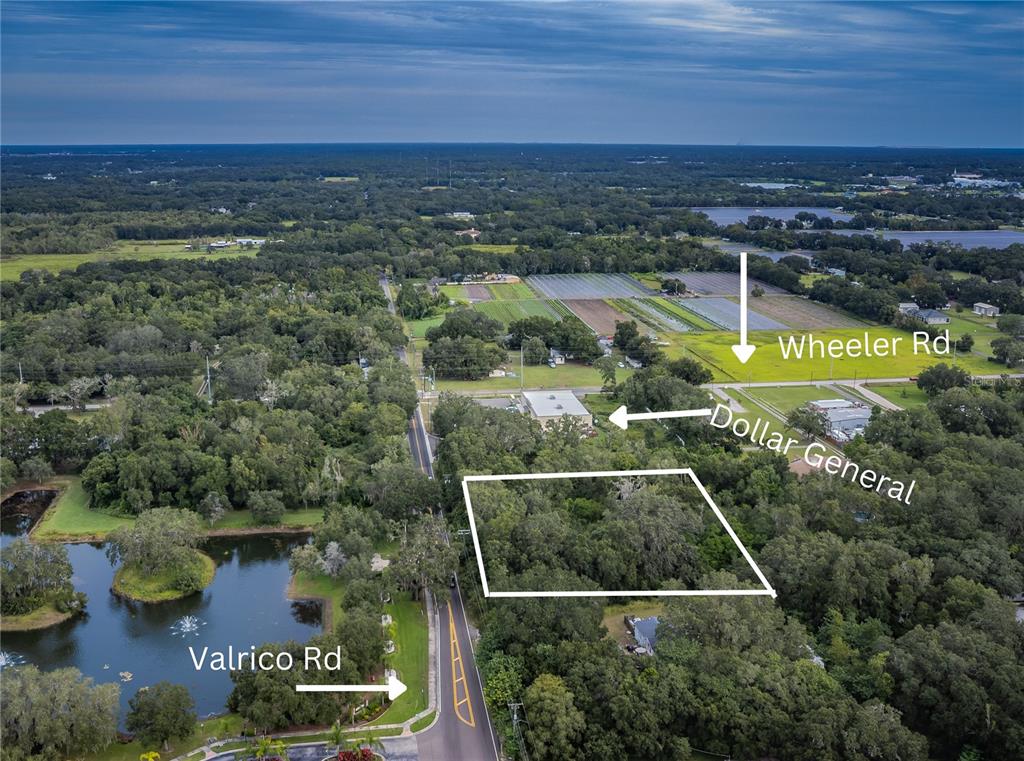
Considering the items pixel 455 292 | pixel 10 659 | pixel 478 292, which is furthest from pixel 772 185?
pixel 10 659

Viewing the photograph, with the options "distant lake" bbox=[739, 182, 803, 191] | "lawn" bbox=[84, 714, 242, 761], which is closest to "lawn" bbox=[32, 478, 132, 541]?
"lawn" bbox=[84, 714, 242, 761]

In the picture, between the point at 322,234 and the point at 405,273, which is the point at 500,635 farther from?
the point at 322,234

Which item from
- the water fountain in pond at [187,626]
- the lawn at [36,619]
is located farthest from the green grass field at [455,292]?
the lawn at [36,619]

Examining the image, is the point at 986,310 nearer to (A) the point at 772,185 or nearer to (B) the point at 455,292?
(B) the point at 455,292

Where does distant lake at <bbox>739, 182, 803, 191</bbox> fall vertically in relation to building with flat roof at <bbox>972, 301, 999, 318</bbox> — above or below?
above

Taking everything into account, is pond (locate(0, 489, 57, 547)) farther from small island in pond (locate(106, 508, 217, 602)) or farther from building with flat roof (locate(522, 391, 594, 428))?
building with flat roof (locate(522, 391, 594, 428))

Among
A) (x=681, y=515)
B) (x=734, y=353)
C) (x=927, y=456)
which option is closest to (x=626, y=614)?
(x=681, y=515)

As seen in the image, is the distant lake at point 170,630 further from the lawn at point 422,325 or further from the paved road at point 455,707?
the lawn at point 422,325
